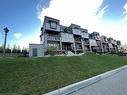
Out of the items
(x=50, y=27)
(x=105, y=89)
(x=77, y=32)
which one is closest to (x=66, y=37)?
(x=50, y=27)

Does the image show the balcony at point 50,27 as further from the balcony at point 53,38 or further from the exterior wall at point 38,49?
the exterior wall at point 38,49

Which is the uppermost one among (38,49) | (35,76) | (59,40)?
(59,40)

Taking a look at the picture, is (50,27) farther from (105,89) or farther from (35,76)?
(105,89)

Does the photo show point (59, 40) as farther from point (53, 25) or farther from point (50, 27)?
point (53, 25)

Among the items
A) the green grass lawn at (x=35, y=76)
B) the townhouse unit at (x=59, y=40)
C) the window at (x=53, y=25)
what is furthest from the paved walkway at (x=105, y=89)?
the window at (x=53, y=25)

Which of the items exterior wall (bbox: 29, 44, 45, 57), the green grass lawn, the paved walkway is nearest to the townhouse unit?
exterior wall (bbox: 29, 44, 45, 57)

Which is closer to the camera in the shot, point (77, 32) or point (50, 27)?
point (50, 27)

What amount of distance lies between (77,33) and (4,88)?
124 feet

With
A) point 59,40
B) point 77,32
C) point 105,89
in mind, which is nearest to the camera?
Answer: point 105,89

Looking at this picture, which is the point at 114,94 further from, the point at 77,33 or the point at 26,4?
the point at 77,33

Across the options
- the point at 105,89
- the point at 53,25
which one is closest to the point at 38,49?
the point at 53,25

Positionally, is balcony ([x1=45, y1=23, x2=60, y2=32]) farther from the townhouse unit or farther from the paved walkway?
the paved walkway

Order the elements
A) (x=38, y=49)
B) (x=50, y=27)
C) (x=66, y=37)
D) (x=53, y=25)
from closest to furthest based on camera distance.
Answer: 1. (x=38, y=49)
2. (x=50, y=27)
3. (x=53, y=25)
4. (x=66, y=37)

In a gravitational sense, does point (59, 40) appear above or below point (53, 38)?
below
